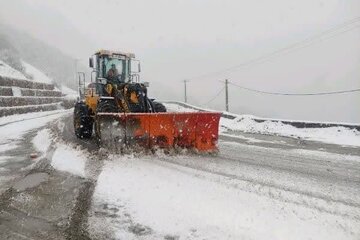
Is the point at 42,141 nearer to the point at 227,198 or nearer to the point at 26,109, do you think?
the point at 227,198

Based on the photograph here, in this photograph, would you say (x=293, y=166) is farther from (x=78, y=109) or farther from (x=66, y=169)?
(x=78, y=109)

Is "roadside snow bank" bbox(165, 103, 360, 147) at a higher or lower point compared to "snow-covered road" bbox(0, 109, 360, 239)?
lower

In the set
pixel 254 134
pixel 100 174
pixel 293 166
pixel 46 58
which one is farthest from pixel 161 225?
pixel 46 58

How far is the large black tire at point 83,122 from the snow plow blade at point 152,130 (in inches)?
106

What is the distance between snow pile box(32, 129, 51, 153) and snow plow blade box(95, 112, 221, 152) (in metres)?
1.98

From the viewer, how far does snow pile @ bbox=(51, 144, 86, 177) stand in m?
8.01

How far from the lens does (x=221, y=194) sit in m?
6.02

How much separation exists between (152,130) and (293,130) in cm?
772

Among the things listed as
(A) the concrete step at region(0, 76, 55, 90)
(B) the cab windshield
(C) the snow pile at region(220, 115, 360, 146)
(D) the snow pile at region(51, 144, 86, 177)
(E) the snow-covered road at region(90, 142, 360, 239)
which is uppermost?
(B) the cab windshield

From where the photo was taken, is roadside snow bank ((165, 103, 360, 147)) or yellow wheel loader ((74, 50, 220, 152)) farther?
roadside snow bank ((165, 103, 360, 147))

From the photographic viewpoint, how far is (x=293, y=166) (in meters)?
8.38

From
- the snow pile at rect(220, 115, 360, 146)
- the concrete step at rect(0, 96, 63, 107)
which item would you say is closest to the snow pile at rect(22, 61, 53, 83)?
the concrete step at rect(0, 96, 63, 107)

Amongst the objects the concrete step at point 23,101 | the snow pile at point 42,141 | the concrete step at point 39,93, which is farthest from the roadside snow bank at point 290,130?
the concrete step at point 39,93

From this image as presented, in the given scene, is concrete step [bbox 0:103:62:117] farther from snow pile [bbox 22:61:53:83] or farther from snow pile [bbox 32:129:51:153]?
snow pile [bbox 32:129:51:153]
